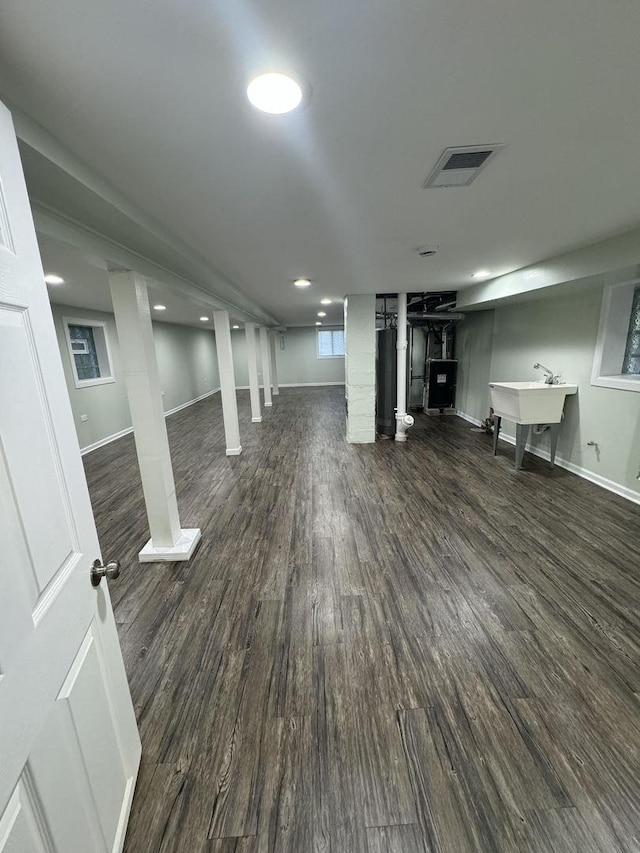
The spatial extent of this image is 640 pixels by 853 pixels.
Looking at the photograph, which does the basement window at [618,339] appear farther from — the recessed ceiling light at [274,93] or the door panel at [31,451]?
the door panel at [31,451]

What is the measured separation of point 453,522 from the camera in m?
2.90

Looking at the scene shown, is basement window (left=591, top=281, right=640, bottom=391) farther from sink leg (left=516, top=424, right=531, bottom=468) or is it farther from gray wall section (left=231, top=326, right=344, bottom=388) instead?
gray wall section (left=231, top=326, right=344, bottom=388)

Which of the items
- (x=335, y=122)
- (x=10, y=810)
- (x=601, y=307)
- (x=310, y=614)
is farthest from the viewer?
(x=601, y=307)

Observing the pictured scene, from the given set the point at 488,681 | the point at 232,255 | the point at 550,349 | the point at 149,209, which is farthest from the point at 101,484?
the point at 550,349

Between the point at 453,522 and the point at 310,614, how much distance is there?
158 cm

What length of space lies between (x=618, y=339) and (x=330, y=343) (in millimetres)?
8659

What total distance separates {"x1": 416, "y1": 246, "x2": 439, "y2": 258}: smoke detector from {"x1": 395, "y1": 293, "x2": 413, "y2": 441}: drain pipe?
2120 mm

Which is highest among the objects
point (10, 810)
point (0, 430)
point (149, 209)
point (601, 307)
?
point (149, 209)

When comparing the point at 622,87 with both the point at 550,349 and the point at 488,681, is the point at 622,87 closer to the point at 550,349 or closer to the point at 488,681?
the point at 488,681

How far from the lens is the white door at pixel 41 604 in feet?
2.07

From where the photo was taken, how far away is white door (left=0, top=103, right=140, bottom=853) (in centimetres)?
63

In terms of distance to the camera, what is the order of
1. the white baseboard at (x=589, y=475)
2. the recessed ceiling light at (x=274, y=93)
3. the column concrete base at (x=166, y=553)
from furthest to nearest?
the white baseboard at (x=589, y=475), the column concrete base at (x=166, y=553), the recessed ceiling light at (x=274, y=93)

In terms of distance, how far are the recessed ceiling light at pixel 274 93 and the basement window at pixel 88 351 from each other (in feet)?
17.0

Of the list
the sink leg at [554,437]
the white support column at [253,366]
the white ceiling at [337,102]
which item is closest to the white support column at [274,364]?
the white support column at [253,366]
